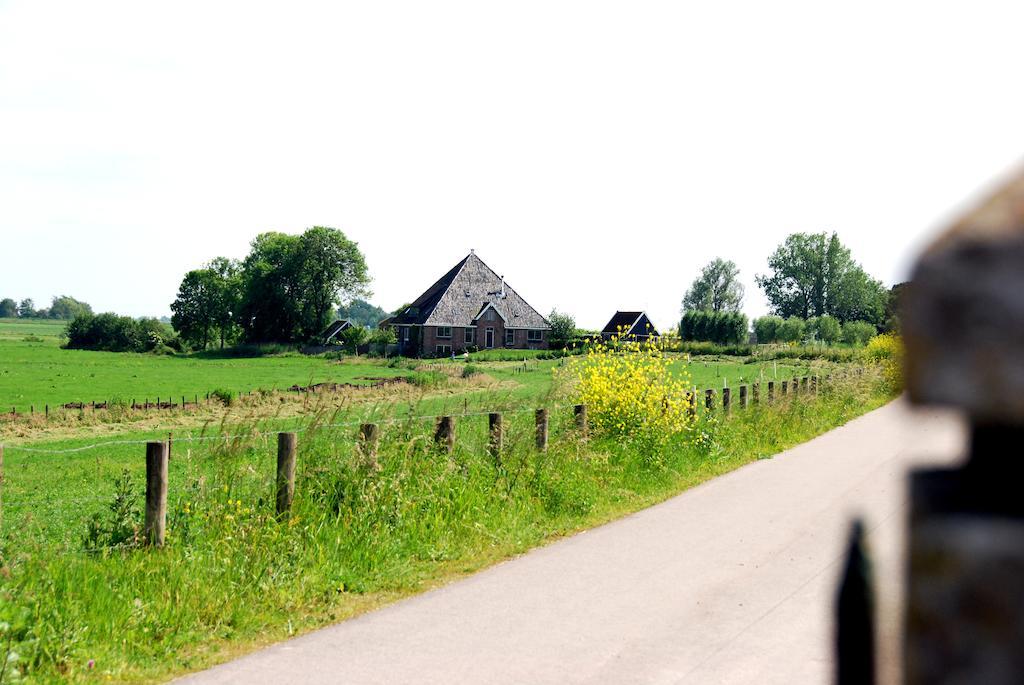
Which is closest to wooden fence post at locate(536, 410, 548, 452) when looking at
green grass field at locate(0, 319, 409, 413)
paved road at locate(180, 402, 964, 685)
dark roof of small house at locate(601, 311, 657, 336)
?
paved road at locate(180, 402, 964, 685)

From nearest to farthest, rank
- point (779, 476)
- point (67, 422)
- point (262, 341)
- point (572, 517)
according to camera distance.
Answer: point (572, 517) < point (779, 476) < point (67, 422) < point (262, 341)

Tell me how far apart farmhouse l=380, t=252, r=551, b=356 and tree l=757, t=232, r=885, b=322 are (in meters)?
41.5

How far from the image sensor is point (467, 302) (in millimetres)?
93375

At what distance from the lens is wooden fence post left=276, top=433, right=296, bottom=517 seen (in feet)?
30.6

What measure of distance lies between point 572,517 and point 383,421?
2697 millimetres

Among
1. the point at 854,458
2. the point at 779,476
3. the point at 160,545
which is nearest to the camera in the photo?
the point at 160,545

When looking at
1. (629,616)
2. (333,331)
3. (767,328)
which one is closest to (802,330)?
(767,328)

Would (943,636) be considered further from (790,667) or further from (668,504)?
(668,504)

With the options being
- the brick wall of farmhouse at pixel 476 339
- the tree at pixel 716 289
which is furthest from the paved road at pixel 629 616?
the tree at pixel 716 289

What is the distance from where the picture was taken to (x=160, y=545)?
8227mm

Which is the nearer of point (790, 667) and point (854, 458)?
point (790, 667)

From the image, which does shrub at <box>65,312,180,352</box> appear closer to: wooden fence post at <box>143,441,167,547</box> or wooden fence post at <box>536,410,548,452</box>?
wooden fence post at <box>536,410,548,452</box>

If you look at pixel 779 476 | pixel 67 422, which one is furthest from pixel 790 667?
pixel 67 422

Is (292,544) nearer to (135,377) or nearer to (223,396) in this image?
(223,396)
